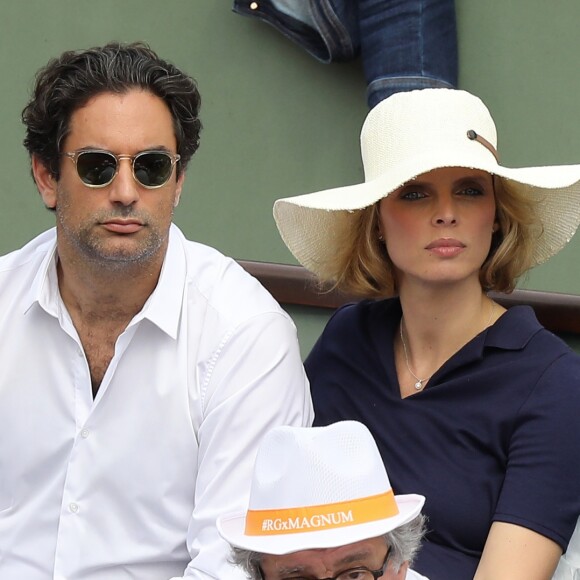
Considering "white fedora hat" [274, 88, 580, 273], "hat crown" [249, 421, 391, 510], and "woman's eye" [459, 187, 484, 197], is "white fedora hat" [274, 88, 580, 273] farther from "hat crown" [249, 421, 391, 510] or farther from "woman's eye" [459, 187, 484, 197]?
"hat crown" [249, 421, 391, 510]

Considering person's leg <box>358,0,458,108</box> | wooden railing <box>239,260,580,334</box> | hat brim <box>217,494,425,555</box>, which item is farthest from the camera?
wooden railing <box>239,260,580,334</box>

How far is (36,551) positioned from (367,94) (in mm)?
1722

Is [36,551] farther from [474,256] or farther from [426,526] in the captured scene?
[474,256]

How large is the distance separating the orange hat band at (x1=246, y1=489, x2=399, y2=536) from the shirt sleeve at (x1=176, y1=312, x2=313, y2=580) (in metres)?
0.68

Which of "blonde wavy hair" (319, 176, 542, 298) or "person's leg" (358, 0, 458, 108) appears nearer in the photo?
"blonde wavy hair" (319, 176, 542, 298)

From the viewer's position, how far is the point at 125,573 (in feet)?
10.0

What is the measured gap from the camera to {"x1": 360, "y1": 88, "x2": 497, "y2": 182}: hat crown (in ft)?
10.0

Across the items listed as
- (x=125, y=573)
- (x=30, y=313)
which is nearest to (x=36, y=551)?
(x=125, y=573)

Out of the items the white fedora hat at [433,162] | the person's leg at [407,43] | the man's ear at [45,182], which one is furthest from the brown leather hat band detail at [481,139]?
the man's ear at [45,182]

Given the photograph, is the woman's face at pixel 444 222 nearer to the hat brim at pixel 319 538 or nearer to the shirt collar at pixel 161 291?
the shirt collar at pixel 161 291

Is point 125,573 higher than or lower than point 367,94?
lower

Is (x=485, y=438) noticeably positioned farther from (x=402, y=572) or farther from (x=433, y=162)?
(x=402, y=572)

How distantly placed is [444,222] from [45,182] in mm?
948

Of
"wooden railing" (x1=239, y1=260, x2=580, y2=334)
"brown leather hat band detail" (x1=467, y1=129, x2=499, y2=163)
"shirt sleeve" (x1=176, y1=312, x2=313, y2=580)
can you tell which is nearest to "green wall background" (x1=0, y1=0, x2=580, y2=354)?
"wooden railing" (x1=239, y1=260, x2=580, y2=334)
